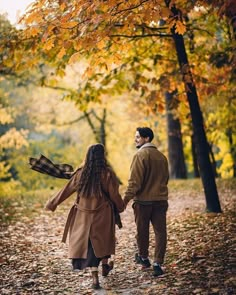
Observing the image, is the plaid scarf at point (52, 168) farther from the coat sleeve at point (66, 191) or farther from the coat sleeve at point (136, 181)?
the coat sleeve at point (136, 181)

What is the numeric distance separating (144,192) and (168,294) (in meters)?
1.53

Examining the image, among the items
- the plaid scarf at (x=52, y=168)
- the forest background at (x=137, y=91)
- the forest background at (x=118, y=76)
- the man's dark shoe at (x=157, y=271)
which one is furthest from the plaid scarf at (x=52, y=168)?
the forest background at (x=118, y=76)

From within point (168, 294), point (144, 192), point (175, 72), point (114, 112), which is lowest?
point (168, 294)

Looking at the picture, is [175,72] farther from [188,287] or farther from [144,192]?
[188,287]

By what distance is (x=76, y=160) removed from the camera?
36.1 meters

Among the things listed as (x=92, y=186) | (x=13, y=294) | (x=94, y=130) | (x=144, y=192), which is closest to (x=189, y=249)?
(x=144, y=192)

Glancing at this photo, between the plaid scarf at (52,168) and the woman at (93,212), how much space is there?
1.23ft

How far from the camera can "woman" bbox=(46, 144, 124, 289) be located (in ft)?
21.3

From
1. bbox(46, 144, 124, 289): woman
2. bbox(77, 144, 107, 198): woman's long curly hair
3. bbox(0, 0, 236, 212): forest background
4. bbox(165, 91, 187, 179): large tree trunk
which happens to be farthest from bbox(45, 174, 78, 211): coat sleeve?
bbox(165, 91, 187, 179): large tree trunk

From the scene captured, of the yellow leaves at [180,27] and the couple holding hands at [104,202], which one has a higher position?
the yellow leaves at [180,27]

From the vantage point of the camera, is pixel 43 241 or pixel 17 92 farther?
pixel 17 92

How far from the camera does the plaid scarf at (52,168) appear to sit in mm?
7000

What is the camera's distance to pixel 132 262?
7.83m

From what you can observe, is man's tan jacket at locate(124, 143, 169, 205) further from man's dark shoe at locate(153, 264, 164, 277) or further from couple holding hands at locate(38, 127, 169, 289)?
man's dark shoe at locate(153, 264, 164, 277)
